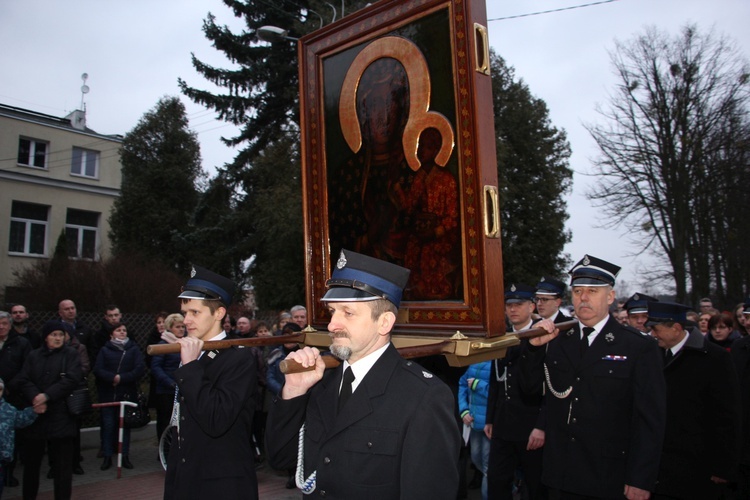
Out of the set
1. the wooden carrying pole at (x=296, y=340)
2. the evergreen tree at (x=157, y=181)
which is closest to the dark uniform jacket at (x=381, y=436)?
the wooden carrying pole at (x=296, y=340)

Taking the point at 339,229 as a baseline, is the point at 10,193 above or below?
above

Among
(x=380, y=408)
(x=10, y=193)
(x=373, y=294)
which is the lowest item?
(x=380, y=408)

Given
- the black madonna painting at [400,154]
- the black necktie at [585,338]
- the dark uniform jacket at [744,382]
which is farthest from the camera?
the dark uniform jacket at [744,382]

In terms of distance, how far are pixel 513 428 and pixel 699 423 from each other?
1.33 meters

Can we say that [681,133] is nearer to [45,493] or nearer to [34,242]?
[45,493]

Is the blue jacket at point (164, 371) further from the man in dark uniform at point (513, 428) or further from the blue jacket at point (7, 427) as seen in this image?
the man in dark uniform at point (513, 428)

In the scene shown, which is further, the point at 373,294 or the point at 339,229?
the point at 339,229

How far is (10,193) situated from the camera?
25156 millimetres

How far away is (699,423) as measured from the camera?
14.1ft

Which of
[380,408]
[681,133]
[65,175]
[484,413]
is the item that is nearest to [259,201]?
[65,175]

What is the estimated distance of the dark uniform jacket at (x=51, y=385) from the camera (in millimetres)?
5680

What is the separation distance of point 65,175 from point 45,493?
23302 mm

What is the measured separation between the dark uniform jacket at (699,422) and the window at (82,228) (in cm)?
2630

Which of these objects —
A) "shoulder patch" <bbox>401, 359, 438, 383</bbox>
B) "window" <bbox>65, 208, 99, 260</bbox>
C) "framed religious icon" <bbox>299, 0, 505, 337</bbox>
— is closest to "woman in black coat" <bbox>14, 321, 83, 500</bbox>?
"framed religious icon" <bbox>299, 0, 505, 337</bbox>
